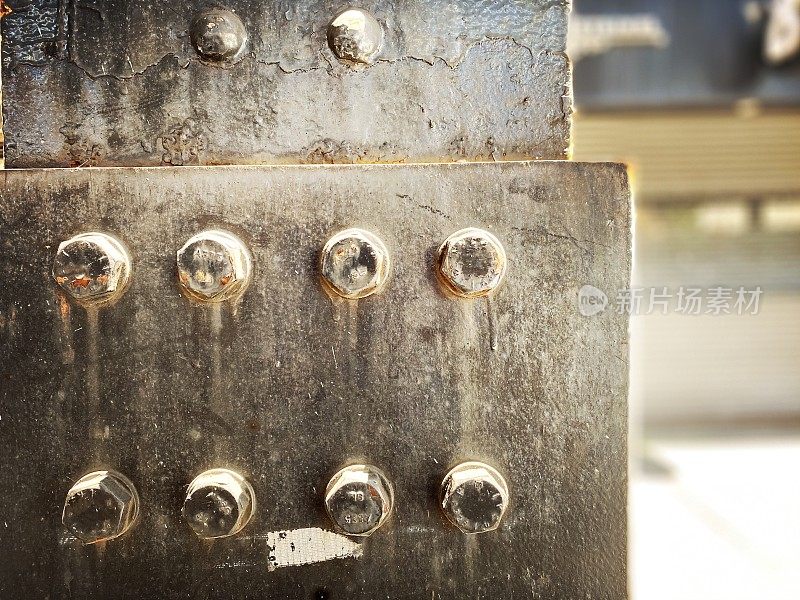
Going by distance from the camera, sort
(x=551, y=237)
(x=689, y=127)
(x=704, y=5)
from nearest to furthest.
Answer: (x=551, y=237) → (x=704, y=5) → (x=689, y=127)

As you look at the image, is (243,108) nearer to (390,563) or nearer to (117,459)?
(117,459)

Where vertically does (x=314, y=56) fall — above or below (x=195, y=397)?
above

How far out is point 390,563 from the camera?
2.79ft

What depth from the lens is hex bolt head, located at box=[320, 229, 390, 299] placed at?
79cm

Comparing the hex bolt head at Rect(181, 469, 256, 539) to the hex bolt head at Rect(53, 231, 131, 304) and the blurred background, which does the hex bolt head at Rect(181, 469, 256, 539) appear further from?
the blurred background

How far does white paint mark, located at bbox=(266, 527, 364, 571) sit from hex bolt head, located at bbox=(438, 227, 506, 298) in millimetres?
434

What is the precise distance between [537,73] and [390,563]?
819 millimetres

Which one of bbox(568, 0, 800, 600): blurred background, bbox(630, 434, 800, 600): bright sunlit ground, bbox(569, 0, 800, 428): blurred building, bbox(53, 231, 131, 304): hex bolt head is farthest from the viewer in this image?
bbox(569, 0, 800, 428): blurred building

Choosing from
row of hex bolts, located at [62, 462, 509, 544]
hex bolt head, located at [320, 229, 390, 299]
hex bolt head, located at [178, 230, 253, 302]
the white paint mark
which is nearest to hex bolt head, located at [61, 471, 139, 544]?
row of hex bolts, located at [62, 462, 509, 544]

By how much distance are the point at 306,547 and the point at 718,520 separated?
505cm

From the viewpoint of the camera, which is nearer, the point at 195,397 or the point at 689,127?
the point at 195,397

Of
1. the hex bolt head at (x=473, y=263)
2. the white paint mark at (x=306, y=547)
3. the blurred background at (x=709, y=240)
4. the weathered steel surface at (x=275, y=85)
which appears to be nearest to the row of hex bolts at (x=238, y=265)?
the hex bolt head at (x=473, y=263)

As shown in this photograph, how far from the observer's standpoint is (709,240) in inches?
269

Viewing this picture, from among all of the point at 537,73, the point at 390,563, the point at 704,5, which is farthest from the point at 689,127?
the point at 390,563
